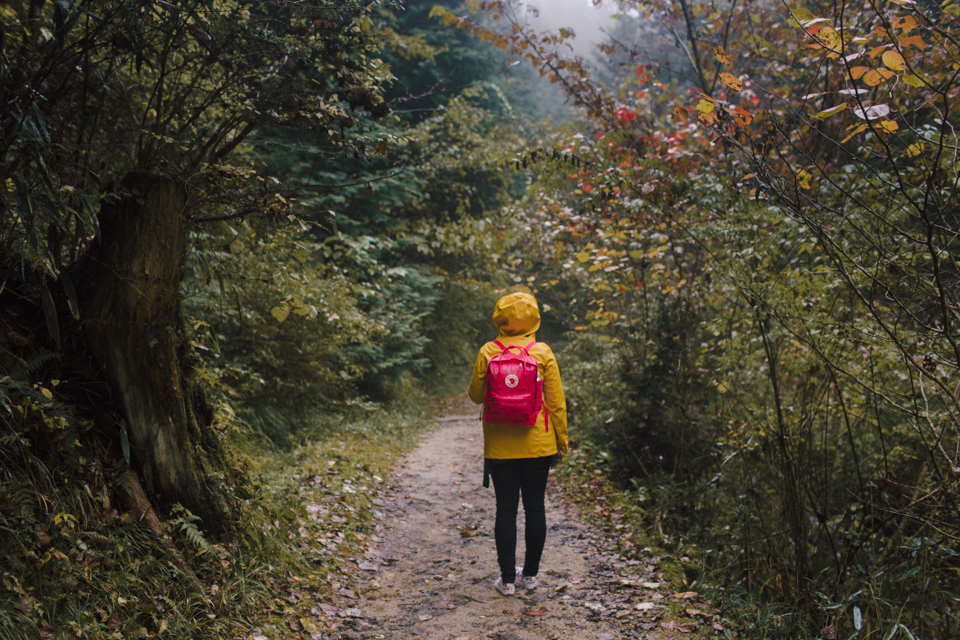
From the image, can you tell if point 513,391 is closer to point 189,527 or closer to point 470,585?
point 470,585

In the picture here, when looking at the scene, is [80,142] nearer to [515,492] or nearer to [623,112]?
[515,492]

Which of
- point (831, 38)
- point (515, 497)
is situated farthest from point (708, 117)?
point (515, 497)

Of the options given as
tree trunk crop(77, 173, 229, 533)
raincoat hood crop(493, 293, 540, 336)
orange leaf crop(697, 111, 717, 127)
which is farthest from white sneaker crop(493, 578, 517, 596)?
orange leaf crop(697, 111, 717, 127)

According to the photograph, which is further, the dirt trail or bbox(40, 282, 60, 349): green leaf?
the dirt trail

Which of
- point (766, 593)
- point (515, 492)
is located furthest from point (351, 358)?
point (766, 593)

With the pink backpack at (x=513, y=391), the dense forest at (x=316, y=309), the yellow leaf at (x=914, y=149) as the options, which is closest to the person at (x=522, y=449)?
the pink backpack at (x=513, y=391)

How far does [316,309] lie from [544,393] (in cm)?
194

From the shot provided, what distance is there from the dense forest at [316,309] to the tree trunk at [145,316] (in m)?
0.01

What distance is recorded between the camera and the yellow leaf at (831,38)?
220cm

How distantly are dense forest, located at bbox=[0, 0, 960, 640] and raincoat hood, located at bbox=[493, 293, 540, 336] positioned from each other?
125 centimetres

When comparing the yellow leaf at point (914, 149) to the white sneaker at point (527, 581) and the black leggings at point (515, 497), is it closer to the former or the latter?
the black leggings at point (515, 497)

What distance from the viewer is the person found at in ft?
13.0

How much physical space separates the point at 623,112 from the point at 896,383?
3.90 m

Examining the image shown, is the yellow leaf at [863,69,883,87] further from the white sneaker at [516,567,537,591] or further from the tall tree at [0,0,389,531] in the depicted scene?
the white sneaker at [516,567,537,591]
